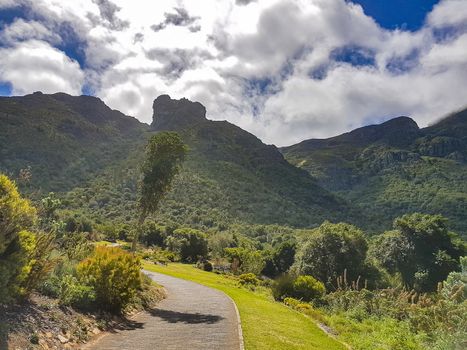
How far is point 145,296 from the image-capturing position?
20.8 metres

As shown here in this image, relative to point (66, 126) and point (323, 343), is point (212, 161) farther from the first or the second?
point (323, 343)

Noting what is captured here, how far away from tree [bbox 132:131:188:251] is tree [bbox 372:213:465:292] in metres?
36.1

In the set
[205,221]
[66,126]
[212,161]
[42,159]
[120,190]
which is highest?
[66,126]

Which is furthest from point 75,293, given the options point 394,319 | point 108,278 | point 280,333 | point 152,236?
point 152,236

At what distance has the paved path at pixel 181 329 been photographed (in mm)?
12289

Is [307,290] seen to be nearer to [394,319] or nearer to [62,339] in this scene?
[394,319]

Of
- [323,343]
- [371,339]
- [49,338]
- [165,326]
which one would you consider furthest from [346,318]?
[49,338]

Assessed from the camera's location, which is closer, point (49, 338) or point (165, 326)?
point (49, 338)

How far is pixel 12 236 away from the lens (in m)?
9.29

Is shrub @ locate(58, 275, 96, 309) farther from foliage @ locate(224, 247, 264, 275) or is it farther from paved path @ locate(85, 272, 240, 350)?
foliage @ locate(224, 247, 264, 275)

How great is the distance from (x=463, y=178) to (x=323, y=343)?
215056 millimetres

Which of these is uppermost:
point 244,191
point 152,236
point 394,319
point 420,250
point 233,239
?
point 244,191

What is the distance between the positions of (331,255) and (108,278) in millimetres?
35436

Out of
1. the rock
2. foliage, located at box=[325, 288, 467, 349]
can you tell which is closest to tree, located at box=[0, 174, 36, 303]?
the rock
